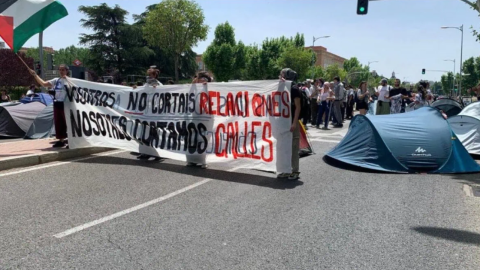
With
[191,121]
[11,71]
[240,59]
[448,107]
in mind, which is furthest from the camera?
[240,59]

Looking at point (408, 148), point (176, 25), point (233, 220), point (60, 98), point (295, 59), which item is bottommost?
point (233, 220)

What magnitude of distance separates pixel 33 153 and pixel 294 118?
5.17 meters

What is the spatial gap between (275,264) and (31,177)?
4763mm

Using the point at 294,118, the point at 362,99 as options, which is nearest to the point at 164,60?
the point at 362,99

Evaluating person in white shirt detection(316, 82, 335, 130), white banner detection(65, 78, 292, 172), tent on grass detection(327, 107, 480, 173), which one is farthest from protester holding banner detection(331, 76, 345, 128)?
white banner detection(65, 78, 292, 172)

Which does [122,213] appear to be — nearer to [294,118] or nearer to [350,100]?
[294,118]

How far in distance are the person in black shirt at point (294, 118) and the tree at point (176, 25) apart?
4263cm

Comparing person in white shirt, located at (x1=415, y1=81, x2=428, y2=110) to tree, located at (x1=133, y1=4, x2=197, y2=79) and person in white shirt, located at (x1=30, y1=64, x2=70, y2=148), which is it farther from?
tree, located at (x1=133, y1=4, x2=197, y2=79)

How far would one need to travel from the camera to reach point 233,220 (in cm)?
436

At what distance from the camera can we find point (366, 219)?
4.46 metres

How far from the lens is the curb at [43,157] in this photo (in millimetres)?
6848

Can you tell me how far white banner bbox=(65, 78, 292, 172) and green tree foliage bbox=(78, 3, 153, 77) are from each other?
51198 mm

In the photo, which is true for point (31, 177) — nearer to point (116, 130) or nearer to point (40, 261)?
point (116, 130)

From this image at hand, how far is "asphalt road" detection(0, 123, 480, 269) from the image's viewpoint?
338 centimetres
